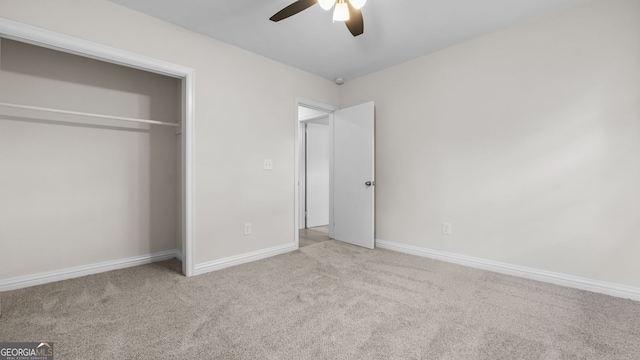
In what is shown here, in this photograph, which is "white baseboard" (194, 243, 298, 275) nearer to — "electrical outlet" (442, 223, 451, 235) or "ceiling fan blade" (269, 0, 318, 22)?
"electrical outlet" (442, 223, 451, 235)

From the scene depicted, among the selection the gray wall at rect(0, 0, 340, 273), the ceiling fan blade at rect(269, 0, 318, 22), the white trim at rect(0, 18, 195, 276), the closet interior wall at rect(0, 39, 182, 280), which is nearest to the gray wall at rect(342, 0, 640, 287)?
the gray wall at rect(0, 0, 340, 273)

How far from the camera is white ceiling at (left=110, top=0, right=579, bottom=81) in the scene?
2281 millimetres

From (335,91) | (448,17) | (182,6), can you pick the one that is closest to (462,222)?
(448,17)

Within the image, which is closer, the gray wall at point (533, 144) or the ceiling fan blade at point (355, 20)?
the ceiling fan blade at point (355, 20)

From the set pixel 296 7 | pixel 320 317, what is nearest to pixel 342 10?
pixel 296 7

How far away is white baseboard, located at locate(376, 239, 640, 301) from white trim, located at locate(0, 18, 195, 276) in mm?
2445

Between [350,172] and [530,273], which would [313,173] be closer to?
[350,172]

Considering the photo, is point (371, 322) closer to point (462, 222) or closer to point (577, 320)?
point (577, 320)

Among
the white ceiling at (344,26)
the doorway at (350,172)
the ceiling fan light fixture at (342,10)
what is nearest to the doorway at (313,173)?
the doorway at (350,172)

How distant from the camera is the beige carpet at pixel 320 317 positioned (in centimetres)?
152

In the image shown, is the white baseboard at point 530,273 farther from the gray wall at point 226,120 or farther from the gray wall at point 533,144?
the gray wall at point 226,120

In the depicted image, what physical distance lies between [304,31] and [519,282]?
122 inches

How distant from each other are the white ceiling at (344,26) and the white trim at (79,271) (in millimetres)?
2451

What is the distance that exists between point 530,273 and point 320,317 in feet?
6.78
